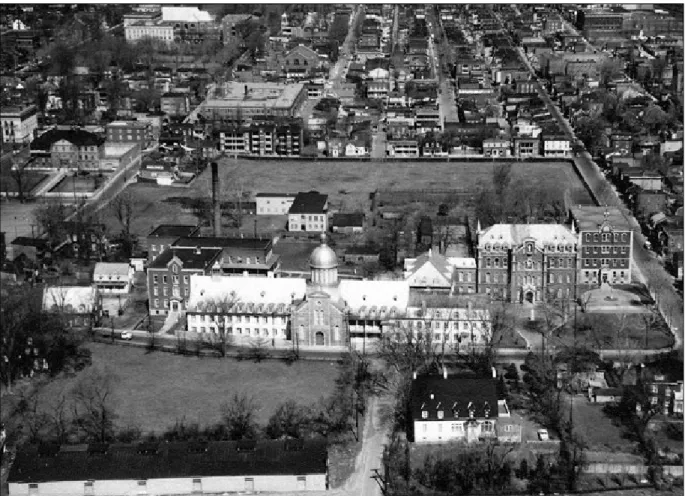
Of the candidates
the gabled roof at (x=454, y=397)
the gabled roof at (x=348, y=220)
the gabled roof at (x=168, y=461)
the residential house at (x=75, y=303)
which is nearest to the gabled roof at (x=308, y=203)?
the gabled roof at (x=348, y=220)

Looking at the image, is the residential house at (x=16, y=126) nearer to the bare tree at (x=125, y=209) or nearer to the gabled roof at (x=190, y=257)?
the bare tree at (x=125, y=209)

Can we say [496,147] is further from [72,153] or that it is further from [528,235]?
[528,235]

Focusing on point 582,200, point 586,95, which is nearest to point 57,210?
point 582,200

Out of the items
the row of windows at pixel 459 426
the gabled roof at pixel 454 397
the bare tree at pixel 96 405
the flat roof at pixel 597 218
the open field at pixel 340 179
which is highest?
the flat roof at pixel 597 218

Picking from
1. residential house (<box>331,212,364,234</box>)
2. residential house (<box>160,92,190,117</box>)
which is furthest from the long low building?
residential house (<box>160,92,190,117</box>)

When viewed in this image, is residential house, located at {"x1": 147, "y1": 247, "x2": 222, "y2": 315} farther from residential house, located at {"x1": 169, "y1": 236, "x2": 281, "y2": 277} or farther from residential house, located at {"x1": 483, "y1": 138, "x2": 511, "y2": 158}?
residential house, located at {"x1": 483, "y1": 138, "x2": 511, "y2": 158}

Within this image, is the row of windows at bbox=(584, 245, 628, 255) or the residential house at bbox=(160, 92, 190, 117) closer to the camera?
the row of windows at bbox=(584, 245, 628, 255)

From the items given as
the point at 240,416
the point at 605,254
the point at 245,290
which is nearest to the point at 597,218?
Result: the point at 605,254
